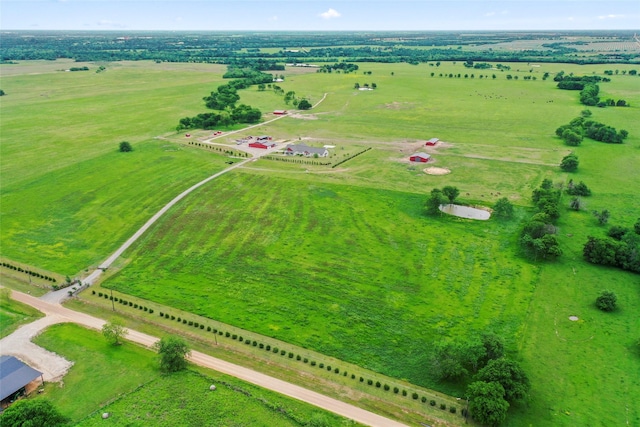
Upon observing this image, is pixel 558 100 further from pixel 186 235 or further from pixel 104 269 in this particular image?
pixel 104 269

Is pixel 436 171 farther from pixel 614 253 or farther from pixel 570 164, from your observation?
pixel 614 253

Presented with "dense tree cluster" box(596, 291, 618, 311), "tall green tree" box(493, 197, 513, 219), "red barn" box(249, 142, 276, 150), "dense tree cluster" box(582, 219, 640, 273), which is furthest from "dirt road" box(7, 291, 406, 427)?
"red barn" box(249, 142, 276, 150)

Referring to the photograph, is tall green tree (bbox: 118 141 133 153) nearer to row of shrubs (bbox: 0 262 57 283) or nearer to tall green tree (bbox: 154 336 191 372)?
row of shrubs (bbox: 0 262 57 283)

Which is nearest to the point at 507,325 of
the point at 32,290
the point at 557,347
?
the point at 557,347

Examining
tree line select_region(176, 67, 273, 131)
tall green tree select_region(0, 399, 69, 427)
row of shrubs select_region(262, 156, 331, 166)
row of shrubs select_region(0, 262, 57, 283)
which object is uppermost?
tree line select_region(176, 67, 273, 131)

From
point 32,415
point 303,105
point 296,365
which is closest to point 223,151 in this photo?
point 303,105

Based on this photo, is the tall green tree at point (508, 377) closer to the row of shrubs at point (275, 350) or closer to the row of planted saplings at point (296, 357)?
the row of planted saplings at point (296, 357)

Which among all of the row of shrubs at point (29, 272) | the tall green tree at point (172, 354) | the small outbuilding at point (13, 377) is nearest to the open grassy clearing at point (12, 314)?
the row of shrubs at point (29, 272)
